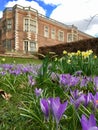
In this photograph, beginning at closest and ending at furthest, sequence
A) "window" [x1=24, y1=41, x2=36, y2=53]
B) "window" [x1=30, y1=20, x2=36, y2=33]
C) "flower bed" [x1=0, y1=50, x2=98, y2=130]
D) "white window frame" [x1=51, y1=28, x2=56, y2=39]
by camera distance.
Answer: "flower bed" [x1=0, y1=50, x2=98, y2=130] → "window" [x1=24, y1=41, x2=36, y2=53] → "window" [x1=30, y1=20, x2=36, y2=33] → "white window frame" [x1=51, y1=28, x2=56, y2=39]

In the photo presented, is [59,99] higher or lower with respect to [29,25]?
lower

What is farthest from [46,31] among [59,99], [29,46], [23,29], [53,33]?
[59,99]

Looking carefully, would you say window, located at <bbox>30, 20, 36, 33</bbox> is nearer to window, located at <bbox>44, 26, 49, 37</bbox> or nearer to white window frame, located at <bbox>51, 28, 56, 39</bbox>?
window, located at <bbox>44, 26, 49, 37</bbox>

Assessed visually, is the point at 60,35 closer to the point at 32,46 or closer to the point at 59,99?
the point at 32,46

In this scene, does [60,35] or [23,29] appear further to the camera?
[60,35]

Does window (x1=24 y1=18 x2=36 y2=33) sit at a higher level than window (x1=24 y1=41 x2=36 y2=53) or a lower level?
higher

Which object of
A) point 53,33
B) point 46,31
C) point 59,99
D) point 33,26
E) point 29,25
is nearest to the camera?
point 59,99

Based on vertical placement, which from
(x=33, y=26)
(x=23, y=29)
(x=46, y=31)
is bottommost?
(x=23, y=29)

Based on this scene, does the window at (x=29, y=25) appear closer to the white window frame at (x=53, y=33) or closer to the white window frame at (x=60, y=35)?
the white window frame at (x=53, y=33)

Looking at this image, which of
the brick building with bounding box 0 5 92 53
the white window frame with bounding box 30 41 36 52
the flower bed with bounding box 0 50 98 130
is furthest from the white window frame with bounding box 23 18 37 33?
the flower bed with bounding box 0 50 98 130

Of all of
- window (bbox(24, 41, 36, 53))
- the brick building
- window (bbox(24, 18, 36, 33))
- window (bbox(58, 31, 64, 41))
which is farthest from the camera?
window (bbox(58, 31, 64, 41))

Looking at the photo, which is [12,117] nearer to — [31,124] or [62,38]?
[31,124]

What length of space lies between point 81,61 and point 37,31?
136ft

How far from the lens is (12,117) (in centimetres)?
165
